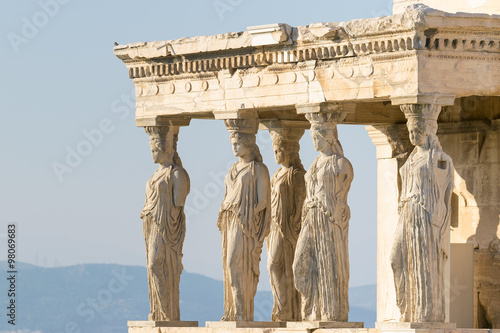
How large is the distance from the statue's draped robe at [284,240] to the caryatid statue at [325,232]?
259 cm

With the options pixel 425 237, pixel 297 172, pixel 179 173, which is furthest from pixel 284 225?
pixel 425 237

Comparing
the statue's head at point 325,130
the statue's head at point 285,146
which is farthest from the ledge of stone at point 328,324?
the statue's head at point 285,146

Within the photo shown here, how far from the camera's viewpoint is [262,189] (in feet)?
107

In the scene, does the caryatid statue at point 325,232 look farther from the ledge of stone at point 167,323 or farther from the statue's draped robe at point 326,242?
the ledge of stone at point 167,323

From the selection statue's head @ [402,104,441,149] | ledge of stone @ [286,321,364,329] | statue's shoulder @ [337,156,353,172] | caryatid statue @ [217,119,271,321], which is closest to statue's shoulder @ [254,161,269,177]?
caryatid statue @ [217,119,271,321]

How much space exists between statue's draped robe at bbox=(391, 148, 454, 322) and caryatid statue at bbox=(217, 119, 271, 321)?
9.97 ft

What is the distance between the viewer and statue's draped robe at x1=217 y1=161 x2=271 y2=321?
32.7 m

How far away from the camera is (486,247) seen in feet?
113

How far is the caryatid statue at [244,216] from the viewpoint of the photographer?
107ft

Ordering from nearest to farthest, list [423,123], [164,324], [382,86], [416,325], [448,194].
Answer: [416,325] → [423,123] → [448,194] → [382,86] → [164,324]

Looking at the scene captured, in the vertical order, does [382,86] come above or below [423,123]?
above

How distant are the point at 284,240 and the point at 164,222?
203cm

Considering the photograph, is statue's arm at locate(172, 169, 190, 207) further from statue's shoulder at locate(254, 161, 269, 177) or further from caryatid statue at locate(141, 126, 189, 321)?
statue's shoulder at locate(254, 161, 269, 177)

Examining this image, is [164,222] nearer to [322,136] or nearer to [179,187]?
[179,187]
